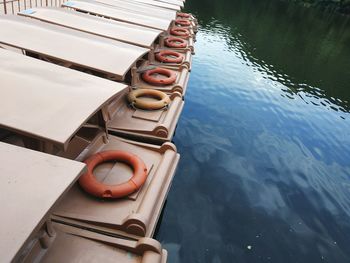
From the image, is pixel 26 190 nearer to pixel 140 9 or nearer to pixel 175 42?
pixel 175 42

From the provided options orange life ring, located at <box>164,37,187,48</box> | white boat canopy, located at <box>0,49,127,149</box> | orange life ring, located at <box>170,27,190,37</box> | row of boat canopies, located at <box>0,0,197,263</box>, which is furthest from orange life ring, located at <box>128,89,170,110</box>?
orange life ring, located at <box>170,27,190,37</box>

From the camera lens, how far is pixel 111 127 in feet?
22.1

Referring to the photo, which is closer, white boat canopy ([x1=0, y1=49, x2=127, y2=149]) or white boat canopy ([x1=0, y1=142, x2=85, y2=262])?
white boat canopy ([x1=0, y1=142, x2=85, y2=262])

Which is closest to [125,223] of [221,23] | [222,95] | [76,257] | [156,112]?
[76,257]

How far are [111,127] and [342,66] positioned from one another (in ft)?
71.6

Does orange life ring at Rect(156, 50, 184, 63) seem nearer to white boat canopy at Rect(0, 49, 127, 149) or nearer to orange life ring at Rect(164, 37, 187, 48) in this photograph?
orange life ring at Rect(164, 37, 187, 48)

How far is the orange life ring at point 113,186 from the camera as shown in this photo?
15.5 feet

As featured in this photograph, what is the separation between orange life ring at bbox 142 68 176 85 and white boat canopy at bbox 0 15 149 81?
145 cm

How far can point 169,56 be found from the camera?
11.7m

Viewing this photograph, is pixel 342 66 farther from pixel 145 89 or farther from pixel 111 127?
pixel 111 127

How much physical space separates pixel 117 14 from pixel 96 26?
2.59 meters

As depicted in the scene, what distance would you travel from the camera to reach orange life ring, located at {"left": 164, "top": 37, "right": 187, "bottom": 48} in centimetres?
1269

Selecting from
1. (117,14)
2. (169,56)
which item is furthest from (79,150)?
(117,14)

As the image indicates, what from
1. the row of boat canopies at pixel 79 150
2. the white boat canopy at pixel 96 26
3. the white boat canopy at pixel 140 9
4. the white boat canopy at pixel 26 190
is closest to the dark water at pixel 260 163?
the row of boat canopies at pixel 79 150
